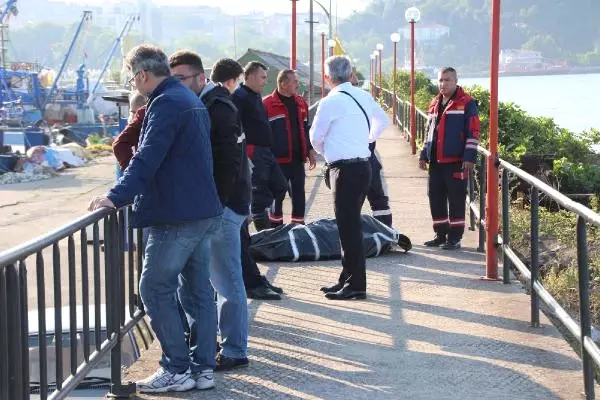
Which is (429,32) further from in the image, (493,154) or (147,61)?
(147,61)

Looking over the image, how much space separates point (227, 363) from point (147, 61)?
1786 mm

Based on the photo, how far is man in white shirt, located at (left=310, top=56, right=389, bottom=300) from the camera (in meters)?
7.37

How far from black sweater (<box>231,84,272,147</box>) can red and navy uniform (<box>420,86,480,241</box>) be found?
1.74 m

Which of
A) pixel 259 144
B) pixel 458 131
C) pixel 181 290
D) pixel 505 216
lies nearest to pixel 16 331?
pixel 181 290

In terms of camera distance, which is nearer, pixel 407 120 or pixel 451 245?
pixel 451 245

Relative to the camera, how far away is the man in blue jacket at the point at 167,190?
491cm

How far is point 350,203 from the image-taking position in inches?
291

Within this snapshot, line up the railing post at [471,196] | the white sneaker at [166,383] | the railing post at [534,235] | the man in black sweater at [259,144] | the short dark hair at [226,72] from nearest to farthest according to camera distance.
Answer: the white sneaker at [166,383] → the railing post at [534,235] → the short dark hair at [226,72] → the man in black sweater at [259,144] → the railing post at [471,196]

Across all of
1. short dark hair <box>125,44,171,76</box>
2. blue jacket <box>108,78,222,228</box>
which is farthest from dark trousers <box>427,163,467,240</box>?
short dark hair <box>125,44,171,76</box>

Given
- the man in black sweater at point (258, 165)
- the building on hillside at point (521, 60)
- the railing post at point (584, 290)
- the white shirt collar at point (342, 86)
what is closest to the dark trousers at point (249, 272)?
the man in black sweater at point (258, 165)

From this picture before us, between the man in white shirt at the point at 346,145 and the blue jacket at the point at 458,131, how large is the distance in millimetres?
2232

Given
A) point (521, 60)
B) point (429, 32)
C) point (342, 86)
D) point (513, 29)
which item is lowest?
point (342, 86)

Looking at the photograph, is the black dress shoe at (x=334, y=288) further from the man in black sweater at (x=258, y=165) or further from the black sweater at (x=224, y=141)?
the black sweater at (x=224, y=141)

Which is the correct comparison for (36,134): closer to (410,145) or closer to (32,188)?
(32,188)
